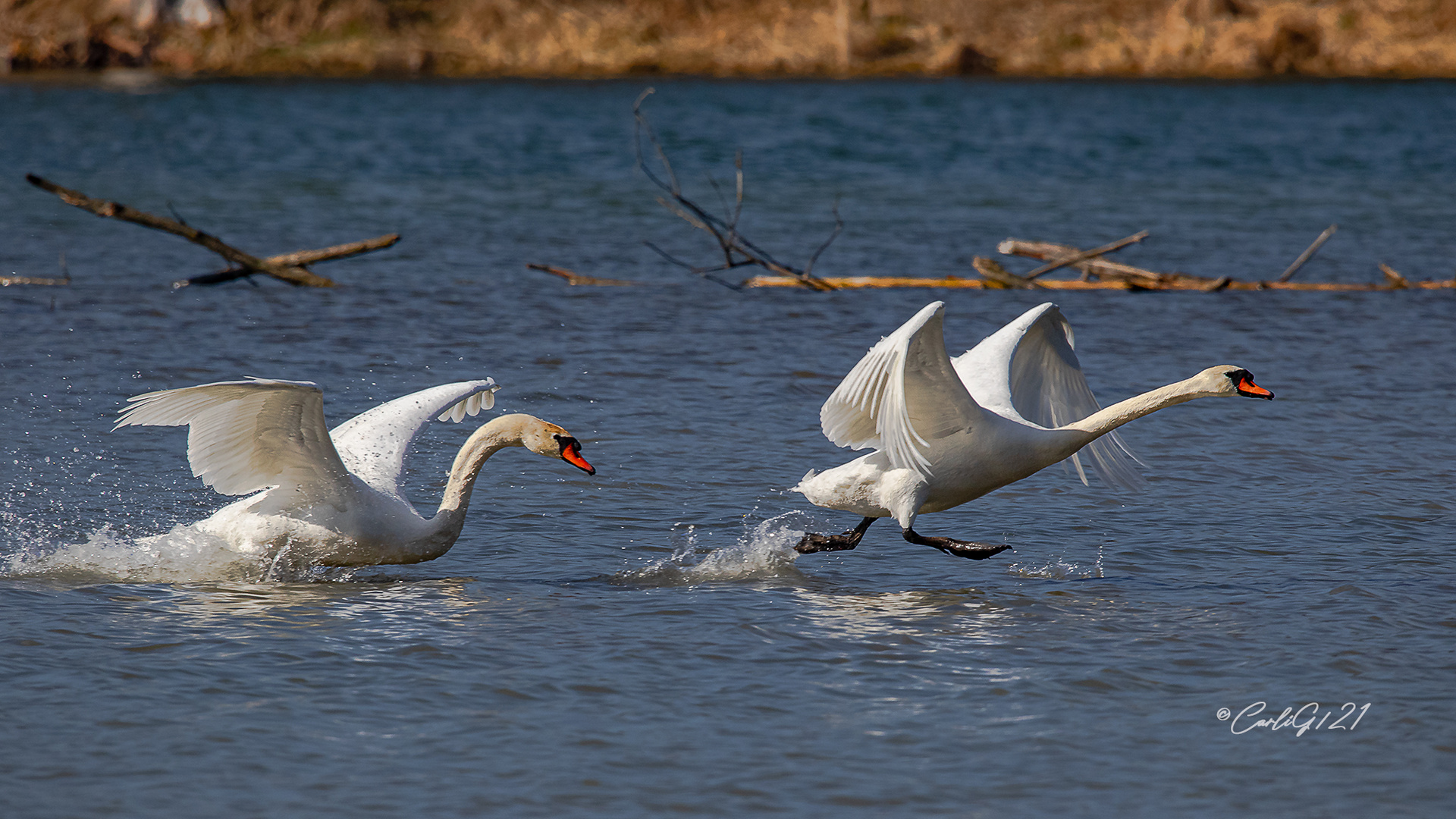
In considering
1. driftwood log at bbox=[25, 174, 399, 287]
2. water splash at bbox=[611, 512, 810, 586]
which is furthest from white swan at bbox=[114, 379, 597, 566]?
driftwood log at bbox=[25, 174, 399, 287]

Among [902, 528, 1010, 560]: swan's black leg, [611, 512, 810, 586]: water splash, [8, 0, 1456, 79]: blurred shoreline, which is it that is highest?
[8, 0, 1456, 79]: blurred shoreline

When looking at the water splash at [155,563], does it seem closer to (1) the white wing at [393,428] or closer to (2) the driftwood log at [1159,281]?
(1) the white wing at [393,428]

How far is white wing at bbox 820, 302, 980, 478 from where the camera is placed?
22.4 ft

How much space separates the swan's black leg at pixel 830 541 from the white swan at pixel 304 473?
133 cm

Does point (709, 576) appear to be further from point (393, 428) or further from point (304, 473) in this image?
point (304, 473)

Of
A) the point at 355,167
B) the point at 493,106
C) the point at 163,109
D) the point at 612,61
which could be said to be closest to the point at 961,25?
the point at 612,61

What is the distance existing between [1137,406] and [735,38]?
46.5m

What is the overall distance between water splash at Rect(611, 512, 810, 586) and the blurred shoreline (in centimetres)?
4439

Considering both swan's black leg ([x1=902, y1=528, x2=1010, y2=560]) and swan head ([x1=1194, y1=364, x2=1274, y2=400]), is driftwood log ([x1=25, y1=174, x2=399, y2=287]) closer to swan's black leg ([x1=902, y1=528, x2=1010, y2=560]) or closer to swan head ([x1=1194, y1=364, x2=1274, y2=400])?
swan's black leg ([x1=902, y1=528, x2=1010, y2=560])

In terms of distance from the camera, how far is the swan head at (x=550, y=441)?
281 inches

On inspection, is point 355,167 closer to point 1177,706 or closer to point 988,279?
point 988,279

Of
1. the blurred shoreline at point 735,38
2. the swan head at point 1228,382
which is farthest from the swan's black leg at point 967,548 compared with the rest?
the blurred shoreline at point 735,38

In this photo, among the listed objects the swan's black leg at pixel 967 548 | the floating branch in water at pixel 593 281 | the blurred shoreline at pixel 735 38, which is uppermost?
the blurred shoreline at pixel 735 38

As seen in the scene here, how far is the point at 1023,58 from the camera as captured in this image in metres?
51.7
